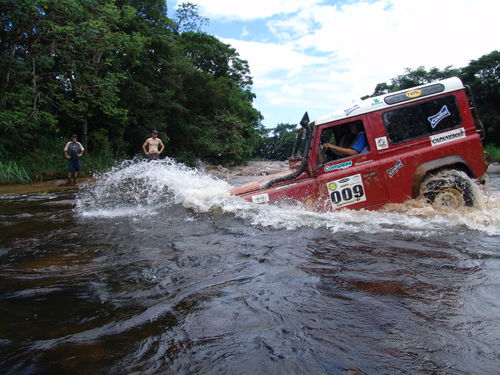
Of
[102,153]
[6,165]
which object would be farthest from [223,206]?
[102,153]

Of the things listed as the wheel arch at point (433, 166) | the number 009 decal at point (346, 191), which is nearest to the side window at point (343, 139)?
the number 009 decal at point (346, 191)

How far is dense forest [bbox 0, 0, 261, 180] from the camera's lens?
1402 cm

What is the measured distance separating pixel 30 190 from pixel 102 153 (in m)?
7.65

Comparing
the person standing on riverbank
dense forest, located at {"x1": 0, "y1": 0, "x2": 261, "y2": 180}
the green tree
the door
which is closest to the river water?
the door

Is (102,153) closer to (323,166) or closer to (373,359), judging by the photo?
(323,166)

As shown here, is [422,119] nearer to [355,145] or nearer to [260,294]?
[355,145]

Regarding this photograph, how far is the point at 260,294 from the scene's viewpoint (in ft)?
10.0

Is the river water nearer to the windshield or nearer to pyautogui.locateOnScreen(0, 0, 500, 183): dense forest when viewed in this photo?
the windshield

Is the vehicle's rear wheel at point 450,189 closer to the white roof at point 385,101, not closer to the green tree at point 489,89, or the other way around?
the white roof at point 385,101

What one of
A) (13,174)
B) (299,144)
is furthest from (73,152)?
(299,144)

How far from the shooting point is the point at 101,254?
4.30m

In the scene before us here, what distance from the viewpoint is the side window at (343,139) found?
586cm

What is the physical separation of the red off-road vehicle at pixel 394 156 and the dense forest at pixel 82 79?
1261cm

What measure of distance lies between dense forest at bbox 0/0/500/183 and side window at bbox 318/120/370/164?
12.6 metres
